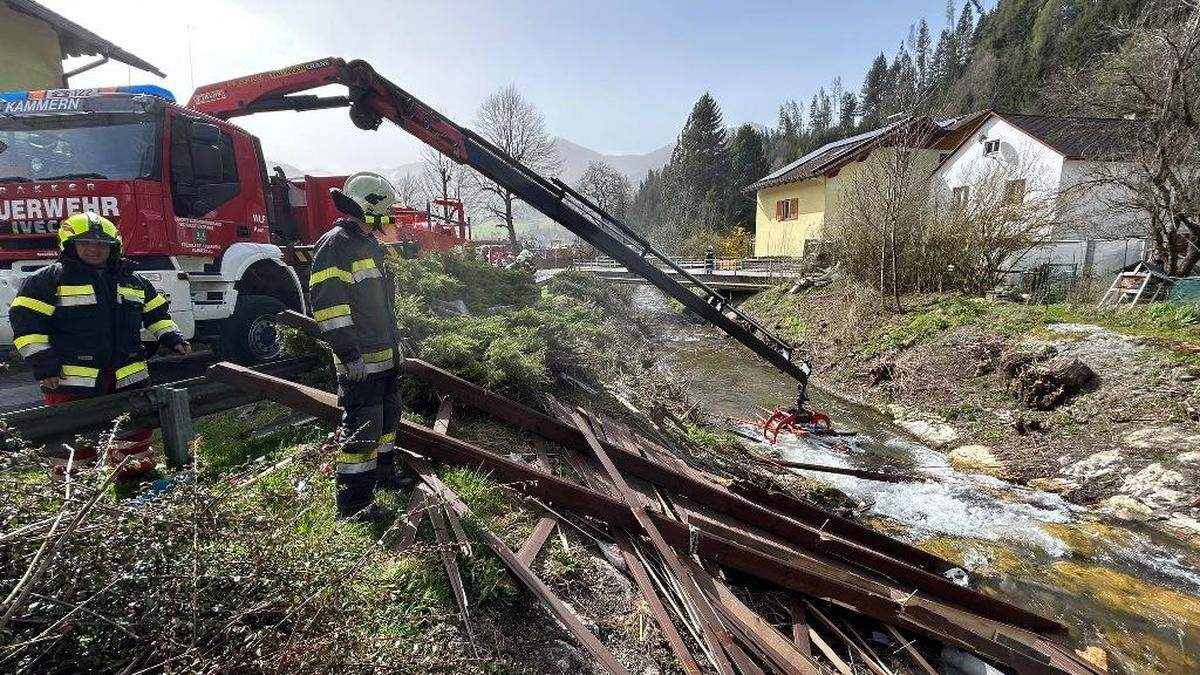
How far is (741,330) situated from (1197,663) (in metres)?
4.82

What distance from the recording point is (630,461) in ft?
13.7

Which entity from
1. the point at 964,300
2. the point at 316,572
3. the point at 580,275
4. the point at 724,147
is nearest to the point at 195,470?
the point at 316,572

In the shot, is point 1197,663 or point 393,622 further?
point 1197,663

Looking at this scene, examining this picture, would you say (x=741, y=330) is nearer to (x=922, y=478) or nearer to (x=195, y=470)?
(x=922, y=478)

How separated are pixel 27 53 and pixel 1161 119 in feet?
74.9

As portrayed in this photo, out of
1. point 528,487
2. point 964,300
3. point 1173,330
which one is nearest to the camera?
point 528,487

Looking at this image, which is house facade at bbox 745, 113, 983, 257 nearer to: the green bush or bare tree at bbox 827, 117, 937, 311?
bare tree at bbox 827, 117, 937, 311

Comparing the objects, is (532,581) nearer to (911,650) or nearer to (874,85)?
(911,650)

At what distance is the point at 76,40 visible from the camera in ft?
37.2

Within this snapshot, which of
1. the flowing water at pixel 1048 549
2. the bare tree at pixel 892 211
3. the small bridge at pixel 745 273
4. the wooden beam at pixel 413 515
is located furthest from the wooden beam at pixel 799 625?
the small bridge at pixel 745 273

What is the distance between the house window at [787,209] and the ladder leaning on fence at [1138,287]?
1653cm

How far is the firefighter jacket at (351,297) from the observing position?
2.99 meters

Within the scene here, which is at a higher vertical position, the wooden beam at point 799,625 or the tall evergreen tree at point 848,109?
the tall evergreen tree at point 848,109

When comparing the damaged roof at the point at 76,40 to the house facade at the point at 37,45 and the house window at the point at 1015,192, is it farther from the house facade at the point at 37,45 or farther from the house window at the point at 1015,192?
the house window at the point at 1015,192
